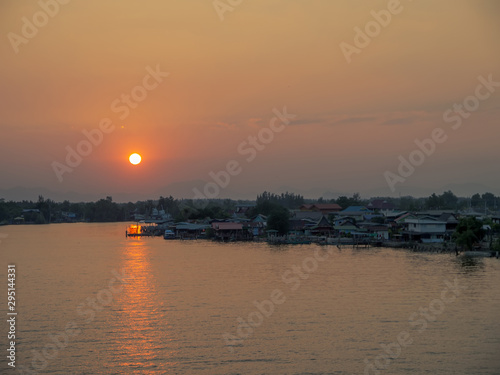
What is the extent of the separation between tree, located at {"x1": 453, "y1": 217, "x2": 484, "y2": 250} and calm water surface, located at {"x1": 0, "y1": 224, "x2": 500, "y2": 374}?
5900 mm

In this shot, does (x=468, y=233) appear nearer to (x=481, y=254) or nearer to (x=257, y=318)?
(x=481, y=254)

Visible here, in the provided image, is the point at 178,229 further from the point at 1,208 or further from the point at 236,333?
the point at 1,208

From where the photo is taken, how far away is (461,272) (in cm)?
2458

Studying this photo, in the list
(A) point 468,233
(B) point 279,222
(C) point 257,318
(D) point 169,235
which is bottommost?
(C) point 257,318

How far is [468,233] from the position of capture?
3297 cm

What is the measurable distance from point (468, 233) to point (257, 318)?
2158 cm

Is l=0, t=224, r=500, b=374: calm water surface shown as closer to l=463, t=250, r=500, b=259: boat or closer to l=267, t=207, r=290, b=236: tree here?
l=463, t=250, r=500, b=259: boat

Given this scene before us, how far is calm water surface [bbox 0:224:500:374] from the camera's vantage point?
39.7 feet

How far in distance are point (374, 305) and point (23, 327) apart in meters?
10.3

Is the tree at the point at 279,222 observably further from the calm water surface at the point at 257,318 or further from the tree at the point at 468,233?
the calm water surface at the point at 257,318

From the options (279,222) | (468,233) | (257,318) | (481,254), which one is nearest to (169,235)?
(279,222)

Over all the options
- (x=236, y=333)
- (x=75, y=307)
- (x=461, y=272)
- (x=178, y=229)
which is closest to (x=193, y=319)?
(x=236, y=333)

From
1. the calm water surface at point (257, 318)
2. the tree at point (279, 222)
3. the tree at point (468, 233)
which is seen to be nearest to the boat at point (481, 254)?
the tree at point (468, 233)

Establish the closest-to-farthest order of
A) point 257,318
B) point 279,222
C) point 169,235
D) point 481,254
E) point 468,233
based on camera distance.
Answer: point 257,318 < point 481,254 < point 468,233 < point 279,222 < point 169,235
